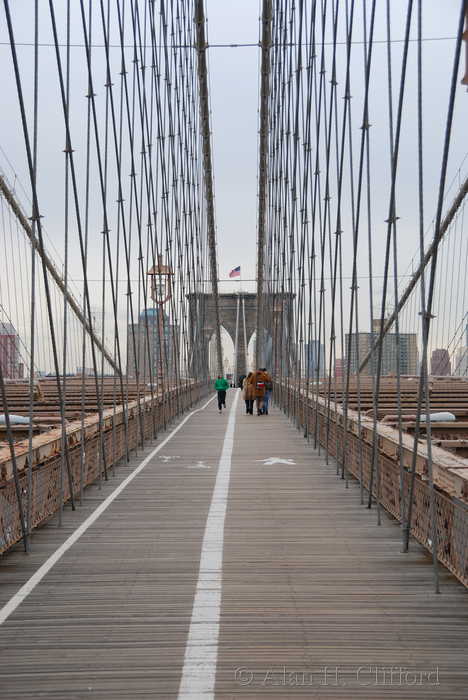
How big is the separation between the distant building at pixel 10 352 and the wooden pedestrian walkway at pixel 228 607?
477 inches

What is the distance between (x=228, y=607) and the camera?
3.76 m

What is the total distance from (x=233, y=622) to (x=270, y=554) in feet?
4.27

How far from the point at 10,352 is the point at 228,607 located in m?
16.8

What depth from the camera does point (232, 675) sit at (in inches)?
116

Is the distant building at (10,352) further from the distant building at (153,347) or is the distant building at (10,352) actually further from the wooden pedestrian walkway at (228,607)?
the wooden pedestrian walkway at (228,607)

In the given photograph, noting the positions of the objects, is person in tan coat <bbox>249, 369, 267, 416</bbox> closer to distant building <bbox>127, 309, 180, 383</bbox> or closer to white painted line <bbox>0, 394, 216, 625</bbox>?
distant building <bbox>127, 309, 180, 383</bbox>

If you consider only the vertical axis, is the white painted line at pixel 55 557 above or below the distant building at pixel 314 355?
below

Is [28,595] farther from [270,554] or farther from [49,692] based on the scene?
[270,554]

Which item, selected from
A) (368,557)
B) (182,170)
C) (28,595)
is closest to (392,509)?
(368,557)

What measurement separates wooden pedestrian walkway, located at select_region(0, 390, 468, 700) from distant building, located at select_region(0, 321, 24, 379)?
477 inches

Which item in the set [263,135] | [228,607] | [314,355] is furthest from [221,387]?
[228,607]

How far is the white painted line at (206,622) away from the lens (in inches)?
113

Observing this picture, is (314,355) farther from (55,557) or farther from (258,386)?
(55,557)

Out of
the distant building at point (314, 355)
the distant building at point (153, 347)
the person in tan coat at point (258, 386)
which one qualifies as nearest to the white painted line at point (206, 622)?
the distant building at point (153, 347)
